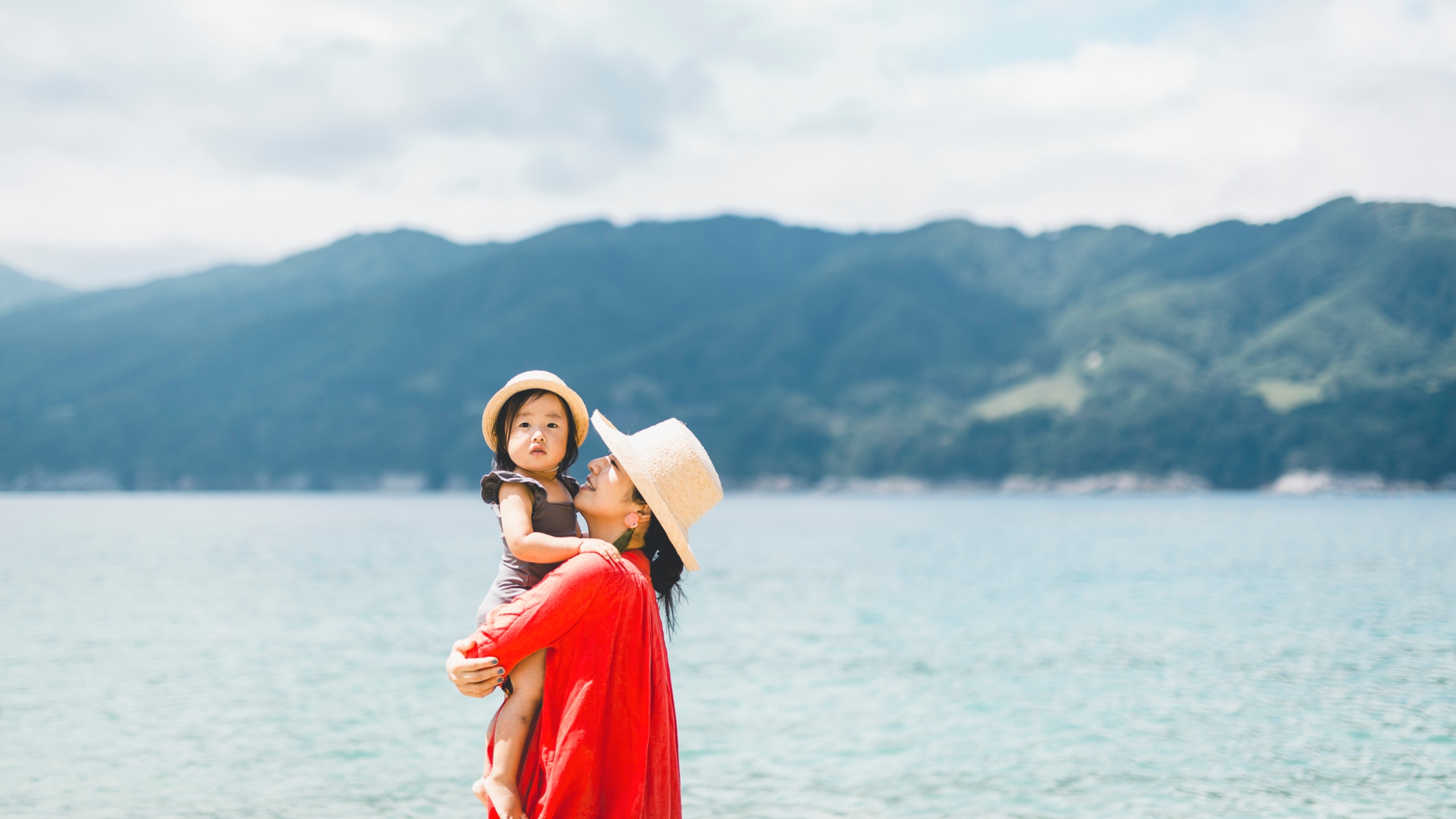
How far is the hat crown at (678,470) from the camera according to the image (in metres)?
3.84

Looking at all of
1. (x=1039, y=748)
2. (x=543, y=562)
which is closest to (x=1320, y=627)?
(x=1039, y=748)

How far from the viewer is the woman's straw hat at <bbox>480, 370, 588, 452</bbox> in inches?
156

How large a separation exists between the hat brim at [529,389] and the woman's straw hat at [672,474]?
0.21 metres

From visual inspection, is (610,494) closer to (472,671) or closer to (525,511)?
(525,511)

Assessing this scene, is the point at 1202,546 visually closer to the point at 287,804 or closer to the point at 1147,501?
the point at 287,804

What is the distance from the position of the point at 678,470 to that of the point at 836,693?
469 inches

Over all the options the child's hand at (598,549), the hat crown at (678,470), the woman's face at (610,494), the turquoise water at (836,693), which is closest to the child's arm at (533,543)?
the child's hand at (598,549)

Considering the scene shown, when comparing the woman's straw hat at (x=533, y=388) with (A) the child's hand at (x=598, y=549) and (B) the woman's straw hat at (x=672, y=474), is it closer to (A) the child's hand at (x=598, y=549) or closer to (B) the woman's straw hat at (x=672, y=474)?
(B) the woman's straw hat at (x=672, y=474)

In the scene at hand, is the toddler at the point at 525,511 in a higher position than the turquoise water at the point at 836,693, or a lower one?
higher

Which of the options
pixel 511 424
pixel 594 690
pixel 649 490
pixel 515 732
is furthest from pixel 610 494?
pixel 515 732

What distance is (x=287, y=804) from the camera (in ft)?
32.0

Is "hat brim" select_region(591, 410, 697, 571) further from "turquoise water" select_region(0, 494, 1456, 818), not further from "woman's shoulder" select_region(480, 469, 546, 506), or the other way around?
"turquoise water" select_region(0, 494, 1456, 818)

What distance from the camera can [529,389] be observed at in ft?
13.3

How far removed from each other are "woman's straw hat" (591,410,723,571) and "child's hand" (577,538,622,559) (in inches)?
9.1
